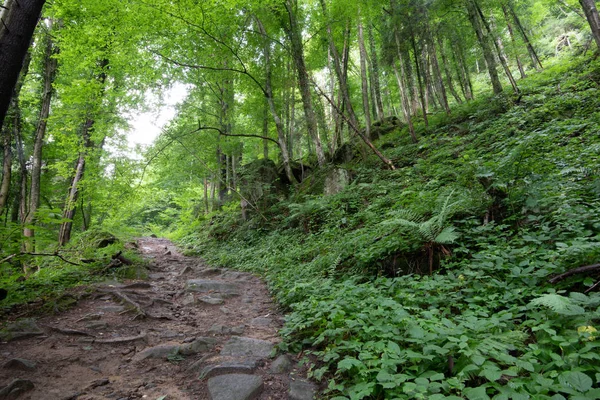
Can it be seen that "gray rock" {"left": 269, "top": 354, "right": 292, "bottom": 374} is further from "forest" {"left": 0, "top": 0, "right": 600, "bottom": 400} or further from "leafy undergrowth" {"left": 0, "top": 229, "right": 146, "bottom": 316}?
"leafy undergrowth" {"left": 0, "top": 229, "right": 146, "bottom": 316}

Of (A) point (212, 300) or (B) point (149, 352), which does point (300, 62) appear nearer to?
(A) point (212, 300)

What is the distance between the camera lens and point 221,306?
18.7ft

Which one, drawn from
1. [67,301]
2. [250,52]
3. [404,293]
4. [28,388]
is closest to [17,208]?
[67,301]

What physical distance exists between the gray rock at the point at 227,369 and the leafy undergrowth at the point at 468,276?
1.72 ft

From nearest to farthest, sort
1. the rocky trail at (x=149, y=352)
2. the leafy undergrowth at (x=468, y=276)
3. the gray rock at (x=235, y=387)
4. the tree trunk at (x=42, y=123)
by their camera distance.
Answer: the leafy undergrowth at (x=468, y=276) → the gray rock at (x=235, y=387) → the rocky trail at (x=149, y=352) → the tree trunk at (x=42, y=123)

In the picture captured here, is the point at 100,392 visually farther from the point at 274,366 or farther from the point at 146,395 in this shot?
the point at 274,366

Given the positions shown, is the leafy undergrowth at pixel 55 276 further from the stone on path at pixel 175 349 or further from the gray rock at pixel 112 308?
Result: the stone on path at pixel 175 349

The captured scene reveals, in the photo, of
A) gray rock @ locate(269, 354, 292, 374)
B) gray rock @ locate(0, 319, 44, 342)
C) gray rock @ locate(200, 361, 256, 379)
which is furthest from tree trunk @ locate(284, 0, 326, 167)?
gray rock @ locate(0, 319, 44, 342)

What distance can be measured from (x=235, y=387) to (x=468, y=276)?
2.82 meters

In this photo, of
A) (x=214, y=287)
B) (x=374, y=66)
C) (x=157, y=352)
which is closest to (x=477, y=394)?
(x=157, y=352)

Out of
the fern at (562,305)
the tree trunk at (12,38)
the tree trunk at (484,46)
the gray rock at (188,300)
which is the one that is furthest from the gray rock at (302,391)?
the tree trunk at (484,46)

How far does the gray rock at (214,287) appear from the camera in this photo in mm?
6483

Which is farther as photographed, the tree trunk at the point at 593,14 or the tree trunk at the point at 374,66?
the tree trunk at the point at 374,66

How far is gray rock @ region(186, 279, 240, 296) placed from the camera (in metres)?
6.48
